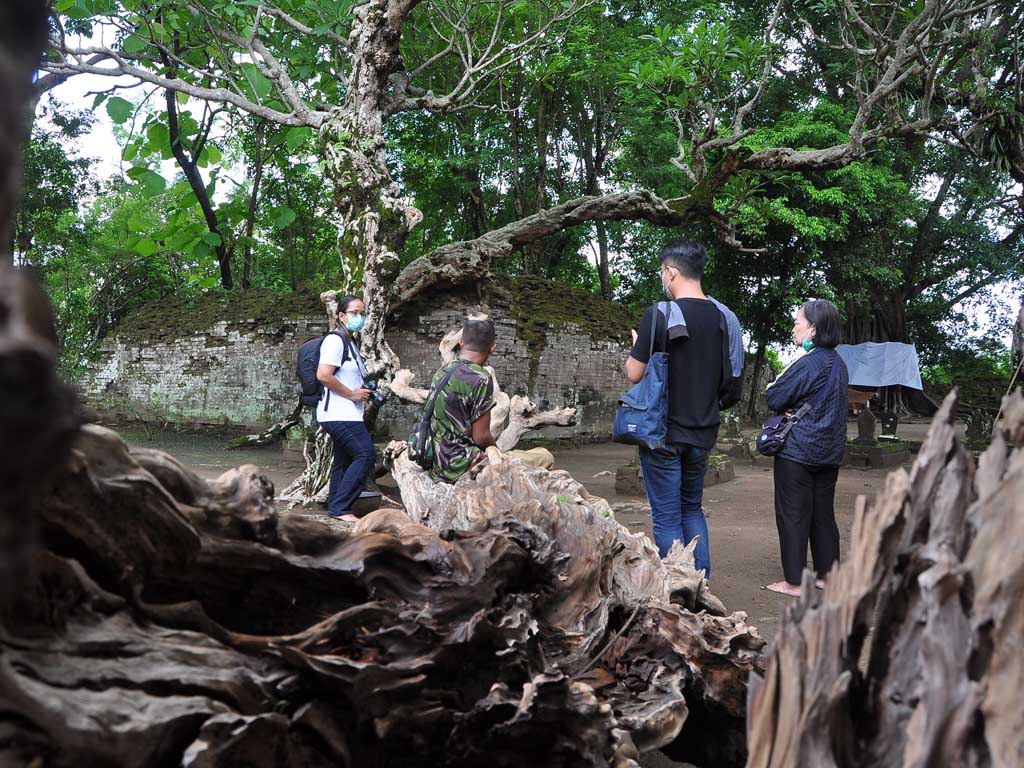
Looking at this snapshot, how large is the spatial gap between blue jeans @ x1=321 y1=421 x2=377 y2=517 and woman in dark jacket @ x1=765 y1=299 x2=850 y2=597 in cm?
308

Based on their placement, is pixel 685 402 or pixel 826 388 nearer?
pixel 685 402

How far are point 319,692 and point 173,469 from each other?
576 millimetres

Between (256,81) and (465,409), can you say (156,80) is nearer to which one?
(256,81)

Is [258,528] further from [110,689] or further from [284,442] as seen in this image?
[284,442]

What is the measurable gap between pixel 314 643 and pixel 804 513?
10.7 feet

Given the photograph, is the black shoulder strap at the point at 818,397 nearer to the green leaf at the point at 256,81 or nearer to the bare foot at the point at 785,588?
the bare foot at the point at 785,588

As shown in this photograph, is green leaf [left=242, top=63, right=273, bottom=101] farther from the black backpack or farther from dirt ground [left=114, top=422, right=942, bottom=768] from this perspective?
dirt ground [left=114, top=422, right=942, bottom=768]

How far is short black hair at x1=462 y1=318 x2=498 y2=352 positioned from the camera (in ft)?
14.0

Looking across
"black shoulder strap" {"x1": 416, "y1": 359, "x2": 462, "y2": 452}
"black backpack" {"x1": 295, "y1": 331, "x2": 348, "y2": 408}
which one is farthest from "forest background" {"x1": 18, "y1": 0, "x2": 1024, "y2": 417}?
"black shoulder strap" {"x1": 416, "y1": 359, "x2": 462, "y2": 452}

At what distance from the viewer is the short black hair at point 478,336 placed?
426 cm

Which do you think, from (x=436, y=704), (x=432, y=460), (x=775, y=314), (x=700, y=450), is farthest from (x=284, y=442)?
(x=775, y=314)

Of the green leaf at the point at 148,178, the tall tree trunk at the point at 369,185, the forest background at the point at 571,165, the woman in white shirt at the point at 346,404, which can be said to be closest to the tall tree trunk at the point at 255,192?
the forest background at the point at 571,165

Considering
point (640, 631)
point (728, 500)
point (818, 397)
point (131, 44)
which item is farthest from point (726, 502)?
point (131, 44)

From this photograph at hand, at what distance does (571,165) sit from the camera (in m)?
19.3
